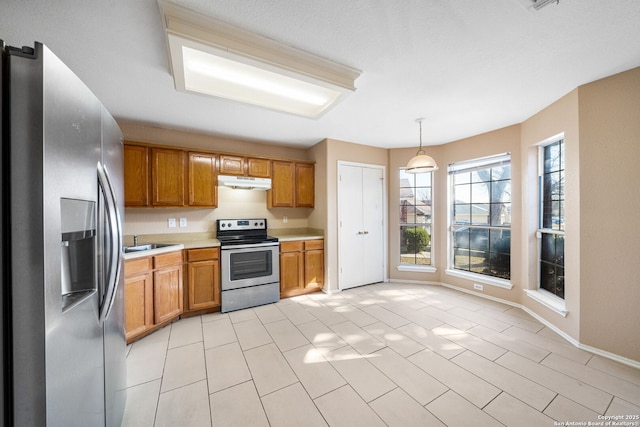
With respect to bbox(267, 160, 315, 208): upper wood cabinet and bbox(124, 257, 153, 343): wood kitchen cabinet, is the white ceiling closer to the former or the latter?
bbox(267, 160, 315, 208): upper wood cabinet

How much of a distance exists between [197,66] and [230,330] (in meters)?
2.60

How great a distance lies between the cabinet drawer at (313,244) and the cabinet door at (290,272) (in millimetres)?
160

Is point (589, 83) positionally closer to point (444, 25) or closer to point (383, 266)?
point (444, 25)

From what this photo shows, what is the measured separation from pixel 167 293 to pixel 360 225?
2.93 m

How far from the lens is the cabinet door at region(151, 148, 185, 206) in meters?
3.04

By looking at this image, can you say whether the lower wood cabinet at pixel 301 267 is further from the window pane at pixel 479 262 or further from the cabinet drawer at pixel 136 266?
the window pane at pixel 479 262

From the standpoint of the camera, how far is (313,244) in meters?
3.88

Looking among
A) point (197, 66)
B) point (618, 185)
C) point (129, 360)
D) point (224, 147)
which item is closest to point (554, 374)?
point (618, 185)

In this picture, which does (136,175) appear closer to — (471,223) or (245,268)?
(245,268)

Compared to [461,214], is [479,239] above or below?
below

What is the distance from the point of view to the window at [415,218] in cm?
426

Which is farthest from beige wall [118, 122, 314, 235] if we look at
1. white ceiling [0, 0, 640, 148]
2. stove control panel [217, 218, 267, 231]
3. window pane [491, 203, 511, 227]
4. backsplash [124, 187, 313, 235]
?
window pane [491, 203, 511, 227]

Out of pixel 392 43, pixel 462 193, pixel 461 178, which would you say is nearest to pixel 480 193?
pixel 462 193

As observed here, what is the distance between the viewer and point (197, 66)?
6.29ft
